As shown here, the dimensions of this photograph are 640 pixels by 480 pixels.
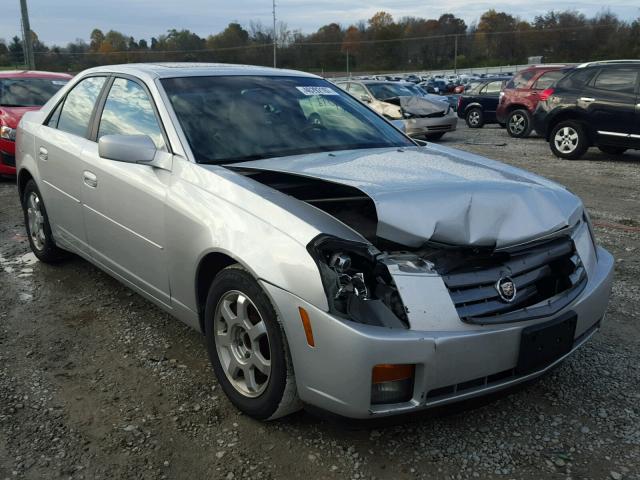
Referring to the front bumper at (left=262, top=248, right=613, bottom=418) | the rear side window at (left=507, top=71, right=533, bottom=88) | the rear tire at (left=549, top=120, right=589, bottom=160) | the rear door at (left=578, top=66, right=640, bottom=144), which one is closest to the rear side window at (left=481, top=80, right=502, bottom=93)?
the rear side window at (left=507, top=71, right=533, bottom=88)

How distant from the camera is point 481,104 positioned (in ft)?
59.0

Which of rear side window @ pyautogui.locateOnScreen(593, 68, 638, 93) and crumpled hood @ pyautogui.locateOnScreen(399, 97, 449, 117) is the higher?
rear side window @ pyautogui.locateOnScreen(593, 68, 638, 93)

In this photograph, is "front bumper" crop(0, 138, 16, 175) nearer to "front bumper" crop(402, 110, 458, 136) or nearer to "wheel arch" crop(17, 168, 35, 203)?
"wheel arch" crop(17, 168, 35, 203)

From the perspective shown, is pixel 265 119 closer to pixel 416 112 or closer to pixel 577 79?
pixel 577 79

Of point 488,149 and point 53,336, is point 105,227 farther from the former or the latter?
point 488,149

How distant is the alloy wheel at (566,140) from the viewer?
10727mm

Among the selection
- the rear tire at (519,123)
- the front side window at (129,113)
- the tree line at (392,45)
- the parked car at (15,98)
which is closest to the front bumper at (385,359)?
the front side window at (129,113)

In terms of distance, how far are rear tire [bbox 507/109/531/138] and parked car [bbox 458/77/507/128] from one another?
274cm

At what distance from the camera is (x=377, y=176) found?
2814mm

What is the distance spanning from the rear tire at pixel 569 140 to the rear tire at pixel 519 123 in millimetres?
3547

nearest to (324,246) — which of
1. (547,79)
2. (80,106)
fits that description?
(80,106)

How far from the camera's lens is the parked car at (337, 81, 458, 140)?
1383cm

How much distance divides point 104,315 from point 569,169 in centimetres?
820

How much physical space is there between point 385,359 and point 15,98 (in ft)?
28.7
